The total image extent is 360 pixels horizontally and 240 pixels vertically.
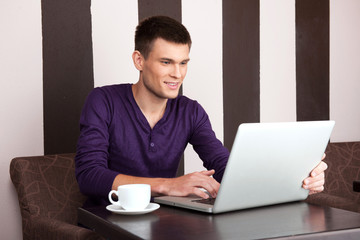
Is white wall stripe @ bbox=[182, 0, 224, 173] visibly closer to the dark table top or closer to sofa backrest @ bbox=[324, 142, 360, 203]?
sofa backrest @ bbox=[324, 142, 360, 203]

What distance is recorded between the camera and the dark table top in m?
0.95

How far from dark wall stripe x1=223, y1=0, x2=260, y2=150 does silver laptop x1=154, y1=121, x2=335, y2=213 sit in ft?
4.60

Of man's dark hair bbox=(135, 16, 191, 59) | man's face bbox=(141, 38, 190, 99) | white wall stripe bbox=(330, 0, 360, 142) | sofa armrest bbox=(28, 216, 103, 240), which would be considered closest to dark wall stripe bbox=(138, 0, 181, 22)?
man's dark hair bbox=(135, 16, 191, 59)

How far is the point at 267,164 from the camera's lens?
3.80 feet

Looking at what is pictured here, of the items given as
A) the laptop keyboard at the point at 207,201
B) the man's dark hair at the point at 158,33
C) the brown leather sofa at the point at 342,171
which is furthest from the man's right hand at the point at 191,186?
the brown leather sofa at the point at 342,171

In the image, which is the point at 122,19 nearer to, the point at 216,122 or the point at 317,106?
the point at 216,122

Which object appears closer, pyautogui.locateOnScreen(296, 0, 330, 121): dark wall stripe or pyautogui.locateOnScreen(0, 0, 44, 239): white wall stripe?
pyautogui.locateOnScreen(0, 0, 44, 239): white wall stripe

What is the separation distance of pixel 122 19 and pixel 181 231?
1579mm

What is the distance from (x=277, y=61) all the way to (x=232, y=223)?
1.89 meters

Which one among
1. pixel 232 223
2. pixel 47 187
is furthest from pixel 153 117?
pixel 232 223

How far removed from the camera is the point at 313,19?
9.46 feet

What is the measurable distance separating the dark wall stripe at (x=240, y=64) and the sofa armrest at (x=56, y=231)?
124 cm

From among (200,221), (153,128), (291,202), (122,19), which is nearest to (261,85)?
(122,19)

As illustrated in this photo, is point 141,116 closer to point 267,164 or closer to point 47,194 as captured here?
point 47,194
